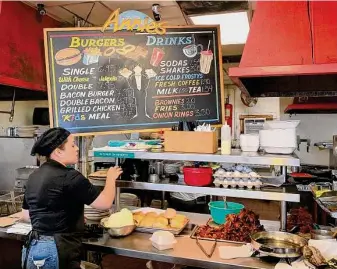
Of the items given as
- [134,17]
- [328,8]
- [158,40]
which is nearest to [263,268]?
[328,8]

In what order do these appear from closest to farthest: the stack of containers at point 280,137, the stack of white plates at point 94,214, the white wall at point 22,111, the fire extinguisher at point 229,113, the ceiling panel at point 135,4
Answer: the stack of containers at point 280,137, the stack of white plates at point 94,214, the ceiling panel at point 135,4, the white wall at point 22,111, the fire extinguisher at point 229,113

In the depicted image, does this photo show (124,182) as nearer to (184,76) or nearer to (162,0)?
(184,76)

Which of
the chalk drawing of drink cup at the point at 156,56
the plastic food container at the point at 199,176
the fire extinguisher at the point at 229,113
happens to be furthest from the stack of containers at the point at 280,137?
the fire extinguisher at the point at 229,113

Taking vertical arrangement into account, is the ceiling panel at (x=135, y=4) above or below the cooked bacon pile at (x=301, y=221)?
above

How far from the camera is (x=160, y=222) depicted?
2725 mm

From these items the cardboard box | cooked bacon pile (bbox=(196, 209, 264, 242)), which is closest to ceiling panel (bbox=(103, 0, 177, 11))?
the cardboard box

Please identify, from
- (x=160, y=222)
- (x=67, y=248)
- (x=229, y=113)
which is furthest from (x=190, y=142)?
(x=229, y=113)

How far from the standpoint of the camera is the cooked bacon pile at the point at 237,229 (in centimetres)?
250

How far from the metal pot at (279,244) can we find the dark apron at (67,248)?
126 centimetres

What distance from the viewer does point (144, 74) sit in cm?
302

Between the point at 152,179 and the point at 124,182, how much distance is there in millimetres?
252

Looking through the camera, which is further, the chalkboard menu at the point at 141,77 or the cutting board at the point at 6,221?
the chalkboard menu at the point at 141,77

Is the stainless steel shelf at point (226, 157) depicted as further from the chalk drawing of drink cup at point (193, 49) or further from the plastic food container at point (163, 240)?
the chalk drawing of drink cup at point (193, 49)

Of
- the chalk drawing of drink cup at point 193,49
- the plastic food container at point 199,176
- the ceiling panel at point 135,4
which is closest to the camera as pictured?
the plastic food container at point 199,176
